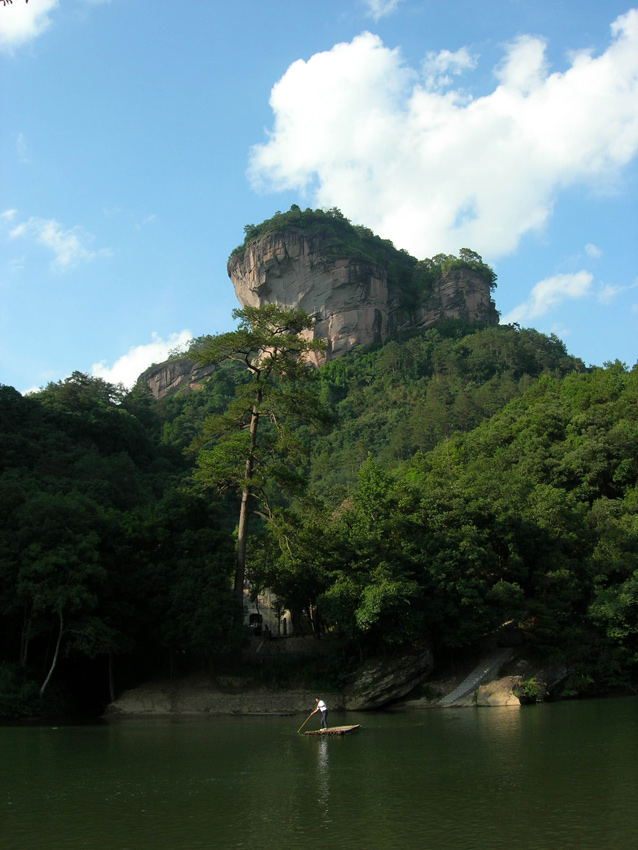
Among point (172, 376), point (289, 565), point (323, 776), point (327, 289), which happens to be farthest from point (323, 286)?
point (323, 776)

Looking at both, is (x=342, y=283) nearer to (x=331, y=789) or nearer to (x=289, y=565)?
(x=289, y=565)

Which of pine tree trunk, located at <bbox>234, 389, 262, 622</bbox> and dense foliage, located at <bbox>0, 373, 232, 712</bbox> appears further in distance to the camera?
pine tree trunk, located at <bbox>234, 389, 262, 622</bbox>

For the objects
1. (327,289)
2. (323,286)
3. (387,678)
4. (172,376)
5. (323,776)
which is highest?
(323,286)

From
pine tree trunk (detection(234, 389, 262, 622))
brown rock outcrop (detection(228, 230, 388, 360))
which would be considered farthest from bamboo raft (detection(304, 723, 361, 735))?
brown rock outcrop (detection(228, 230, 388, 360))

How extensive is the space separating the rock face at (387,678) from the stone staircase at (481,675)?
1257mm

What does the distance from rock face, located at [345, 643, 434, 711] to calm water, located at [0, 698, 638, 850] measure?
20.3ft

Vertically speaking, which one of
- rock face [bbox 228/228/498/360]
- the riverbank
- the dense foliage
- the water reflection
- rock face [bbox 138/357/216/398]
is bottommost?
the riverbank

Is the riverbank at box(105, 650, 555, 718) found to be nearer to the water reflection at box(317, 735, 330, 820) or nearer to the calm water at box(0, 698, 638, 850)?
the calm water at box(0, 698, 638, 850)

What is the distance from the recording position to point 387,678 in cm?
2448

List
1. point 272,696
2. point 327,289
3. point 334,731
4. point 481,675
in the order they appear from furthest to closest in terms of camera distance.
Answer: point 327,289, point 481,675, point 272,696, point 334,731

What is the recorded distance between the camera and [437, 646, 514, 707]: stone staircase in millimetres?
24531

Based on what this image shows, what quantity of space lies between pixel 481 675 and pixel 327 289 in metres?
72.8

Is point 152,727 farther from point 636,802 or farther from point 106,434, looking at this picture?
point 106,434

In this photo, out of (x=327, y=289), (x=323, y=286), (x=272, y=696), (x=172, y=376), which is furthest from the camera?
(x=172, y=376)
